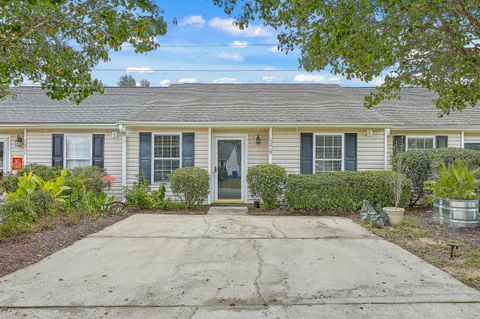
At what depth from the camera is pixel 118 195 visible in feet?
35.4

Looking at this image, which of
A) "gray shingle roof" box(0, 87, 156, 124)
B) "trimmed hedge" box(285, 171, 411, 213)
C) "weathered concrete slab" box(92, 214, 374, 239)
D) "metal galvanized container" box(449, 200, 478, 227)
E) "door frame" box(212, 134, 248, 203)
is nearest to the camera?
"weathered concrete slab" box(92, 214, 374, 239)

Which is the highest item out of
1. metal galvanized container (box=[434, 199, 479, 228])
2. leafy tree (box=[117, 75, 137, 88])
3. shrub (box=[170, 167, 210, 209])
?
leafy tree (box=[117, 75, 137, 88])

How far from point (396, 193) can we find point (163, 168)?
6847mm

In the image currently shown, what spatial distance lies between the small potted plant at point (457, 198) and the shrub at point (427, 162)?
179 cm

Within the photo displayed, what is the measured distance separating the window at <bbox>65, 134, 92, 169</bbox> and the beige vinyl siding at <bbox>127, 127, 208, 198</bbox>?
152 centimetres

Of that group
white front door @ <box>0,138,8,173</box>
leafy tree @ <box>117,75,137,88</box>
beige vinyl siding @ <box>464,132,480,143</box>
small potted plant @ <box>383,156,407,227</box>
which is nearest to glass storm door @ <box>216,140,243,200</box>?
small potted plant @ <box>383,156,407,227</box>

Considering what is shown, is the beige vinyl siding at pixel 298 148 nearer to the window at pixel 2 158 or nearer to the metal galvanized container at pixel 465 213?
the metal galvanized container at pixel 465 213

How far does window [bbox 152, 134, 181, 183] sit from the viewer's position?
10438 millimetres

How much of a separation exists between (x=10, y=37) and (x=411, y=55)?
647 centimetres

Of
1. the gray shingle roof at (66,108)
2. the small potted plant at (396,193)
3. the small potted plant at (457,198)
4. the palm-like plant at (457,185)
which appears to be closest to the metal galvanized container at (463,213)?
the small potted plant at (457,198)

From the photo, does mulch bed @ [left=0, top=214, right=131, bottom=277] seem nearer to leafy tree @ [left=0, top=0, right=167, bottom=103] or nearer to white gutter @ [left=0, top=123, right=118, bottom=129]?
leafy tree @ [left=0, top=0, right=167, bottom=103]

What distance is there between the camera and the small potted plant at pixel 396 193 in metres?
7.11

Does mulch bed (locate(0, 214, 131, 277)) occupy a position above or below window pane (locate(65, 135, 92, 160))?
below

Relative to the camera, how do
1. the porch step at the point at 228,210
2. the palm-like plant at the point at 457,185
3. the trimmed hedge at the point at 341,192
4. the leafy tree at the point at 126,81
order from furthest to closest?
the leafy tree at the point at 126,81 → the porch step at the point at 228,210 → the trimmed hedge at the point at 341,192 → the palm-like plant at the point at 457,185
